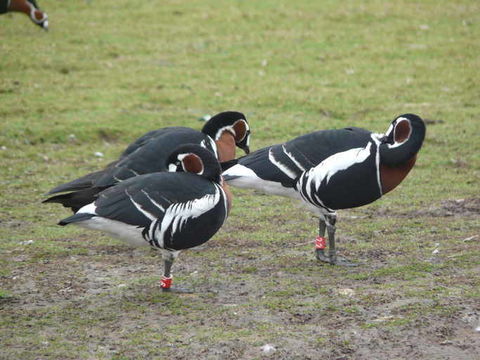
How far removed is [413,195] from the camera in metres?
9.84

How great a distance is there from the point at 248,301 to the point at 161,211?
38.7 inches

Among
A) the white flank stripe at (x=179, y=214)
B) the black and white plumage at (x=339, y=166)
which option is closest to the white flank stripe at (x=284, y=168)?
the black and white plumage at (x=339, y=166)

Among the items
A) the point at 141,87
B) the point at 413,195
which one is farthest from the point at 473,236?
the point at 141,87

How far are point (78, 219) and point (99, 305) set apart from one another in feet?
2.42

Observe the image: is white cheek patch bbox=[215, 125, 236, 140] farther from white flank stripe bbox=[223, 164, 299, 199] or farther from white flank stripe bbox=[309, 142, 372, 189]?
white flank stripe bbox=[309, 142, 372, 189]

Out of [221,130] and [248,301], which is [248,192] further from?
[248,301]

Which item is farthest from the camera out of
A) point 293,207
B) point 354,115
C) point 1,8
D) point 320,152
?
point 1,8

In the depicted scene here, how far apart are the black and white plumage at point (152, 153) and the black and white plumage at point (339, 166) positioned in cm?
85

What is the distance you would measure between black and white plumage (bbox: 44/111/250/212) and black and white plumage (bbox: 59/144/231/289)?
425 millimetres

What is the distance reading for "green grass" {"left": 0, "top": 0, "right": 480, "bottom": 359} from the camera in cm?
606

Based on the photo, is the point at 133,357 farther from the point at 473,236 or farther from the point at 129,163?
the point at 473,236

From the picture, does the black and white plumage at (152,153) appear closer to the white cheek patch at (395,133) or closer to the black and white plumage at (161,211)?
the black and white plumage at (161,211)

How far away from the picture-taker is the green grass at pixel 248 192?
19.9 feet

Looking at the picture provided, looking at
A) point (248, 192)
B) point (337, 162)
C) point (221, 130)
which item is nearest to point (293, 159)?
point (337, 162)
